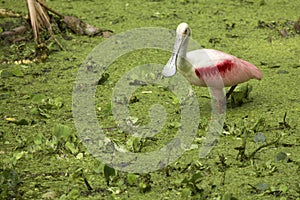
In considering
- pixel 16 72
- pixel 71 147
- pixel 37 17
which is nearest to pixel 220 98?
pixel 71 147

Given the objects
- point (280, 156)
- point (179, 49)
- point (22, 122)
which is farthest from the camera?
point (179, 49)

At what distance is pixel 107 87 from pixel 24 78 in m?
0.40

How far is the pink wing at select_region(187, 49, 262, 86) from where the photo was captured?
285 centimetres

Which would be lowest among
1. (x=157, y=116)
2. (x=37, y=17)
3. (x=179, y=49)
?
(x=157, y=116)

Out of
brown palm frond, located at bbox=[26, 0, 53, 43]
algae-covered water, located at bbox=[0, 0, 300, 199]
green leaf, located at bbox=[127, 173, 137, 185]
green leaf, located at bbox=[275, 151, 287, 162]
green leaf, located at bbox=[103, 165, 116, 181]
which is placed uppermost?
brown palm frond, located at bbox=[26, 0, 53, 43]

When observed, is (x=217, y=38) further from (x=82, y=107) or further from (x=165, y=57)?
(x=82, y=107)

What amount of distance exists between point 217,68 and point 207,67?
4cm

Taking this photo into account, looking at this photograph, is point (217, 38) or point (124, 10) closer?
point (217, 38)

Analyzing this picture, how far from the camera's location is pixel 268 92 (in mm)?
3145

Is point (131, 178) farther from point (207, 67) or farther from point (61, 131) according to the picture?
point (207, 67)

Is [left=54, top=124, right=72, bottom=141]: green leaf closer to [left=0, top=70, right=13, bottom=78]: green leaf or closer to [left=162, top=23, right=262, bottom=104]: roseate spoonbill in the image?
[left=162, top=23, right=262, bottom=104]: roseate spoonbill

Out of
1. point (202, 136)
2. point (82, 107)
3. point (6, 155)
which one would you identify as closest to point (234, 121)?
point (202, 136)

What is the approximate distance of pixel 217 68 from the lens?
287 centimetres

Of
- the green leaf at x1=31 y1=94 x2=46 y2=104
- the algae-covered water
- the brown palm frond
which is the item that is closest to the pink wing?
the algae-covered water
